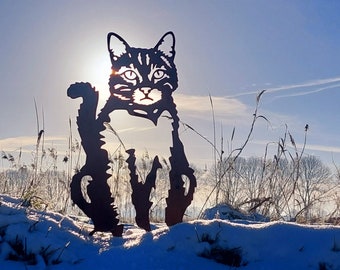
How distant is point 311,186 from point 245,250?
2.96 meters

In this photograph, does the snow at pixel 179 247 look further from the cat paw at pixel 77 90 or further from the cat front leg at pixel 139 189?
the cat paw at pixel 77 90

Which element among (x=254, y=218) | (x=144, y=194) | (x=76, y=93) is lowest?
(x=254, y=218)

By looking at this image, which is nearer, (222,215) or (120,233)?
(120,233)

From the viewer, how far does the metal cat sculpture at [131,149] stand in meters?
2.84

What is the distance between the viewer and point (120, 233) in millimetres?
2770

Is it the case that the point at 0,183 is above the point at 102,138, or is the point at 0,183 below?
below

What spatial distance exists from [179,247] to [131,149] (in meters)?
0.89

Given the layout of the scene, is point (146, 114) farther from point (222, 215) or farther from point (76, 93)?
point (222, 215)

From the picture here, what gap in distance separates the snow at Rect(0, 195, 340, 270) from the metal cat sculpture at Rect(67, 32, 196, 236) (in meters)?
0.46

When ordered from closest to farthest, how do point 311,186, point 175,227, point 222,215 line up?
point 175,227
point 222,215
point 311,186

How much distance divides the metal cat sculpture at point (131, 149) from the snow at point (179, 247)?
46 cm

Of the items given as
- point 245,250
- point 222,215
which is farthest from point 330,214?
point 245,250

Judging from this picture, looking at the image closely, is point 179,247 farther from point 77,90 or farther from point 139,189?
point 77,90

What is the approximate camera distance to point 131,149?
293cm
